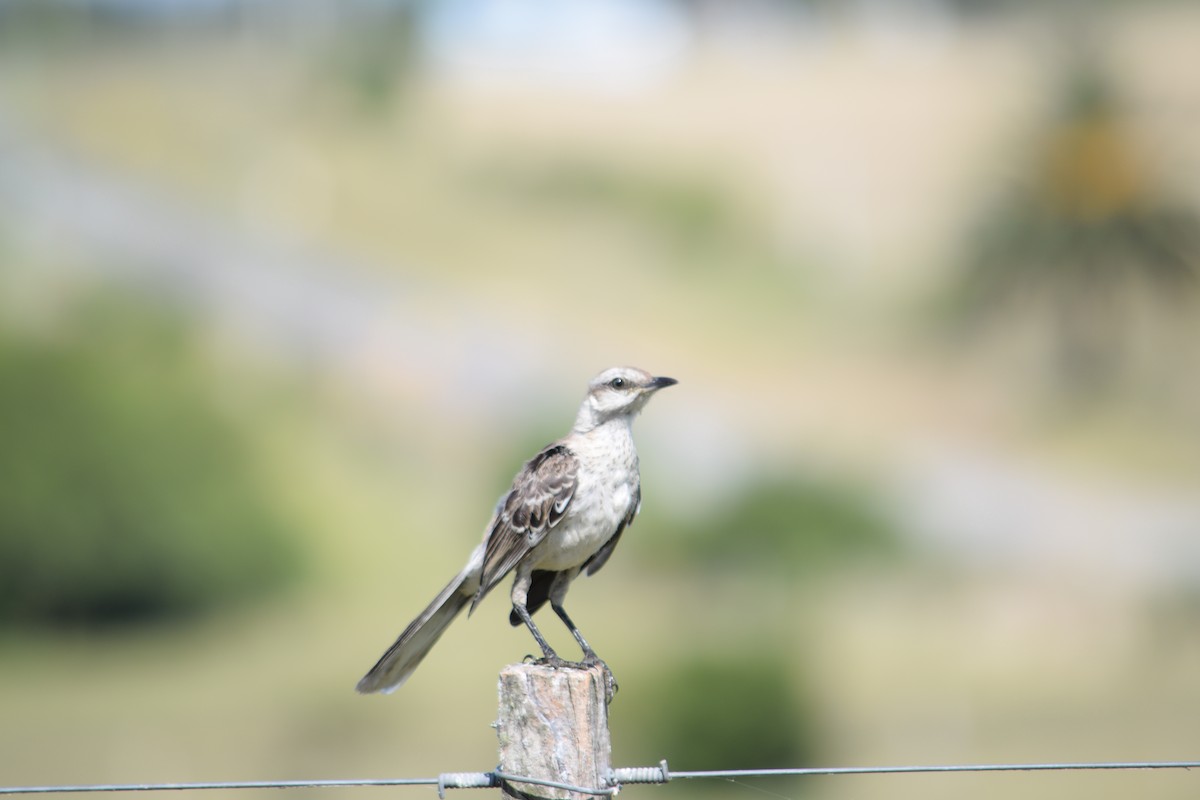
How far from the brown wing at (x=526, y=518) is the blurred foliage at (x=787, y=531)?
20.4 metres

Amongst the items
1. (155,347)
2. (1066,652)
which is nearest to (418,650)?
(1066,652)

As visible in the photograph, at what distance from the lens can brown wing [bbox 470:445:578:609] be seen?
575 centimetres

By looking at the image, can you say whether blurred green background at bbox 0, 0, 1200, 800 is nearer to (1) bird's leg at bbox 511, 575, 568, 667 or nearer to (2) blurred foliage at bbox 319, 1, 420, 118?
(2) blurred foliage at bbox 319, 1, 420, 118

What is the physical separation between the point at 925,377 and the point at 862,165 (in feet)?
23.0

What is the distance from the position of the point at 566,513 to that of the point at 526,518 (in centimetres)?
17

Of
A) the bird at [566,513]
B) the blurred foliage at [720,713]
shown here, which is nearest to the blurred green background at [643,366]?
the blurred foliage at [720,713]

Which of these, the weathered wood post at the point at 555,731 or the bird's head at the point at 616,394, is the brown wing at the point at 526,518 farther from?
the weathered wood post at the point at 555,731

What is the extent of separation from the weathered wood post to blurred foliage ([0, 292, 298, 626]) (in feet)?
74.6

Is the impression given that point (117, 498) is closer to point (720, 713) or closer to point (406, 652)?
point (720, 713)

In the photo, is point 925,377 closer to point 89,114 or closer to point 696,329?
point 696,329

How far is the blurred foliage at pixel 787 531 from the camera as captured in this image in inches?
→ 1045

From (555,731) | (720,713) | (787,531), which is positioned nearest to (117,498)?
(787,531)

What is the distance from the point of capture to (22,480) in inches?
994

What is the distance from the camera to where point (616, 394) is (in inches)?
244
